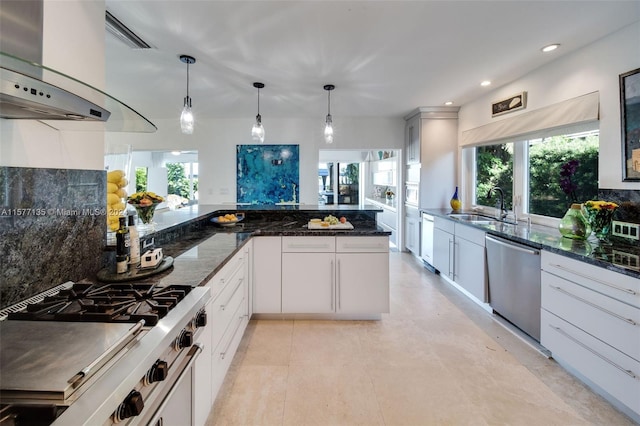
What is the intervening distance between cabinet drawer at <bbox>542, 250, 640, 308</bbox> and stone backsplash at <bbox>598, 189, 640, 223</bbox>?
66 cm

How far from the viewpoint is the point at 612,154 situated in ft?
7.82

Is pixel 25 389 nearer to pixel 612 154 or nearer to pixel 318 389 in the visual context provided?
pixel 318 389

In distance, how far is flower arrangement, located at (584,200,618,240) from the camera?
87.2 inches

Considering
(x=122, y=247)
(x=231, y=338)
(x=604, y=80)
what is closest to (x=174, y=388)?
(x=122, y=247)

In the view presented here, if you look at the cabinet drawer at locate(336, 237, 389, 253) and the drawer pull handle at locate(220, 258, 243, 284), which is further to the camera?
the cabinet drawer at locate(336, 237, 389, 253)

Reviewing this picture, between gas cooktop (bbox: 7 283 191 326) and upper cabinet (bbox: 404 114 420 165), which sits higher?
upper cabinet (bbox: 404 114 420 165)

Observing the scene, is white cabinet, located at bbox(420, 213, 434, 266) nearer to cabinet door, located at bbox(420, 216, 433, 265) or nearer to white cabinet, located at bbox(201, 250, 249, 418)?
cabinet door, located at bbox(420, 216, 433, 265)

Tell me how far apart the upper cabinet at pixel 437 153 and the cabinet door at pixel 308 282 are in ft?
9.03

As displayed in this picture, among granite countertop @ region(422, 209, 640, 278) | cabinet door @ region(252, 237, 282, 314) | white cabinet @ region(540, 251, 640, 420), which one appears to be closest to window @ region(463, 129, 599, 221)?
granite countertop @ region(422, 209, 640, 278)

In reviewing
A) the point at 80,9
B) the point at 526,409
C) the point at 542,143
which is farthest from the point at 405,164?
the point at 80,9

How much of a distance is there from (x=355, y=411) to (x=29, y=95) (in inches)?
78.0

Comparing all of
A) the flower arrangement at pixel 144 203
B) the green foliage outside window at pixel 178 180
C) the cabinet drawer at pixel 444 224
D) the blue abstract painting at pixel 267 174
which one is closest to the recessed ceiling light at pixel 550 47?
the cabinet drawer at pixel 444 224

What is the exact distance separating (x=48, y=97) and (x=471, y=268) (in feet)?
11.6

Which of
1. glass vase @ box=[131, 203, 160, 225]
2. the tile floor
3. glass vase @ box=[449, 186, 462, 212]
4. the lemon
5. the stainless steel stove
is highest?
the lemon
